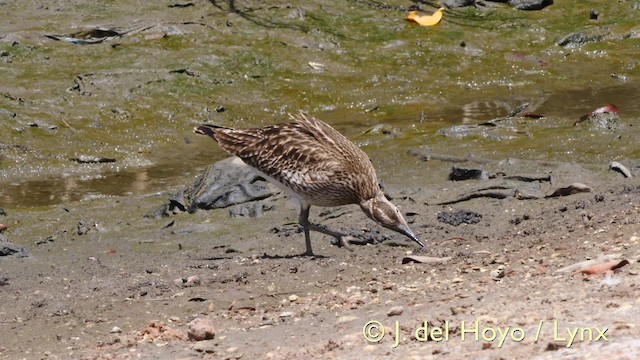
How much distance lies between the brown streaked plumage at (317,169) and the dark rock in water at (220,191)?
1.65m

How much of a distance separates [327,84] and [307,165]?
28.0ft

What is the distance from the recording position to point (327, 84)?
59.1ft

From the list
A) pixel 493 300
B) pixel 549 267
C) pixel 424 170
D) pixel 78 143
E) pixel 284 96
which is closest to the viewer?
pixel 493 300

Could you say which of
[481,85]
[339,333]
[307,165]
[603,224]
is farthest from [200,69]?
[339,333]

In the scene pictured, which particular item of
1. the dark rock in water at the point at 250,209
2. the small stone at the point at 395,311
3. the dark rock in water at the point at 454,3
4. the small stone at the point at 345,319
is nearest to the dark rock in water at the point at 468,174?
the dark rock in water at the point at 250,209

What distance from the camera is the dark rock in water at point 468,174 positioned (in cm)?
1170

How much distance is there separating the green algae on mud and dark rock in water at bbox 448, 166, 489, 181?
1.83m

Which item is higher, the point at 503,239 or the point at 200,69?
the point at 503,239

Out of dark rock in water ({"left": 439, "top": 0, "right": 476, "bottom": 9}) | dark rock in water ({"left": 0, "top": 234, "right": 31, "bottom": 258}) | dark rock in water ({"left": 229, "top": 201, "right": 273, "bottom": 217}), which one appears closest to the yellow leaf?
dark rock in water ({"left": 439, "top": 0, "right": 476, "bottom": 9})

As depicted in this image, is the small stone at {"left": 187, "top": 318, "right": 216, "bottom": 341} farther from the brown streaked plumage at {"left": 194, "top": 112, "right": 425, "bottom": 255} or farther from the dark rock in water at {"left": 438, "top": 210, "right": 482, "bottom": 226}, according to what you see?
the dark rock in water at {"left": 438, "top": 210, "right": 482, "bottom": 226}

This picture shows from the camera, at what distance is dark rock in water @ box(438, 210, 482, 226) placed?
10008 millimetres

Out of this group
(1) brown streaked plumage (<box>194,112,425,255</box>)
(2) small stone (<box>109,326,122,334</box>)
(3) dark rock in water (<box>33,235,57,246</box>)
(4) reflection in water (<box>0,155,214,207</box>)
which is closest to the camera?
(2) small stone (<box>109,326,122,334</box>)

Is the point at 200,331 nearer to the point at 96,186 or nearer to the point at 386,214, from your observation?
the point at 386,214

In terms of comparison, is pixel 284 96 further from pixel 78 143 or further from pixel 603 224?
pixel 603 224
